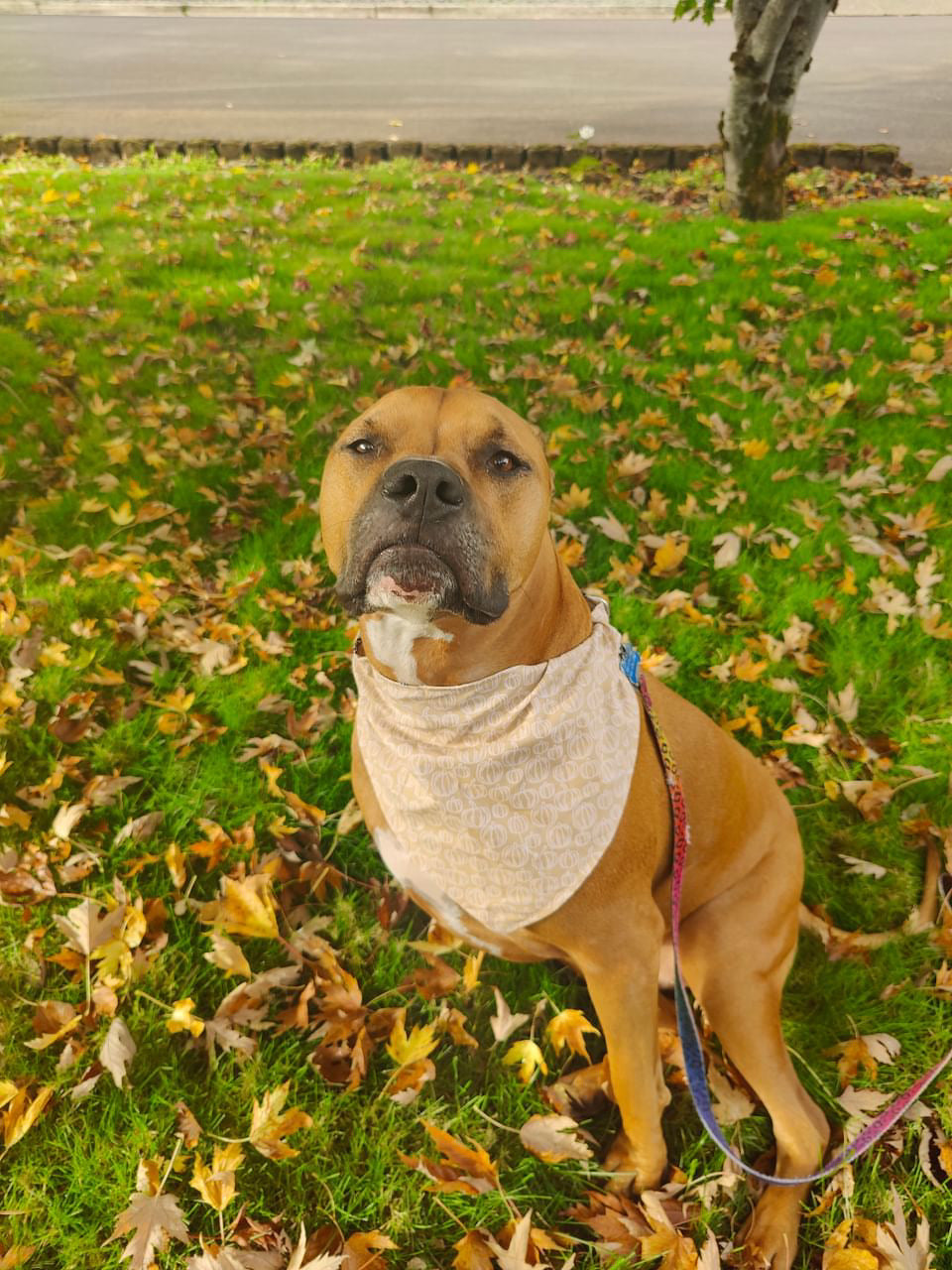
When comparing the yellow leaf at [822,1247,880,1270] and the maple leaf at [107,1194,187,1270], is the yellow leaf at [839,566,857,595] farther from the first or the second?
the maple leaf at [107,1194,187,1270]

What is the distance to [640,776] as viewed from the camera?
216cm

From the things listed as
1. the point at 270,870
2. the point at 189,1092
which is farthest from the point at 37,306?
the point at 189,1092

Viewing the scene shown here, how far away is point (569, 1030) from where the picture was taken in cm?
252

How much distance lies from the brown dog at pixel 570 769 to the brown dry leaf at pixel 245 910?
0.61m

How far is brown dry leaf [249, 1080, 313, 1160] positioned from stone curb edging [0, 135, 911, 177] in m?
11.5

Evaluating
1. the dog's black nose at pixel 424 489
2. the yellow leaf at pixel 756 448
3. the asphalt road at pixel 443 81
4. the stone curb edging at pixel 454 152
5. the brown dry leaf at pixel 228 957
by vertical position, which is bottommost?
the brown dry leaf at pixel 228 957

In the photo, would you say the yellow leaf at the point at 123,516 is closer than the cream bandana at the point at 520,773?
No

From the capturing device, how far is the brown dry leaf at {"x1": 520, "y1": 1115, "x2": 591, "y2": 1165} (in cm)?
231

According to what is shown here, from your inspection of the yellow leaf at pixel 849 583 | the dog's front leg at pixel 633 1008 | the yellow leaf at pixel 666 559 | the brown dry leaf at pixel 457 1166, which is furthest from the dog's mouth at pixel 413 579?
the yellow leaf at pixel 849 583

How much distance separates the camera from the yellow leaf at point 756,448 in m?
4.91

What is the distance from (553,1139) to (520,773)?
1.20m

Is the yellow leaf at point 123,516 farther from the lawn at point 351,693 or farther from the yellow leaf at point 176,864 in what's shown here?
the yellow leaf at point 176,864

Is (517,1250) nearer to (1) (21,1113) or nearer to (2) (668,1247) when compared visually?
(2) (668,1247)

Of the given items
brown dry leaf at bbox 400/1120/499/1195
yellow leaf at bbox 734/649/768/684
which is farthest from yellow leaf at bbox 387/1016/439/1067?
yellow leaf at bbox 734/649/768/684
